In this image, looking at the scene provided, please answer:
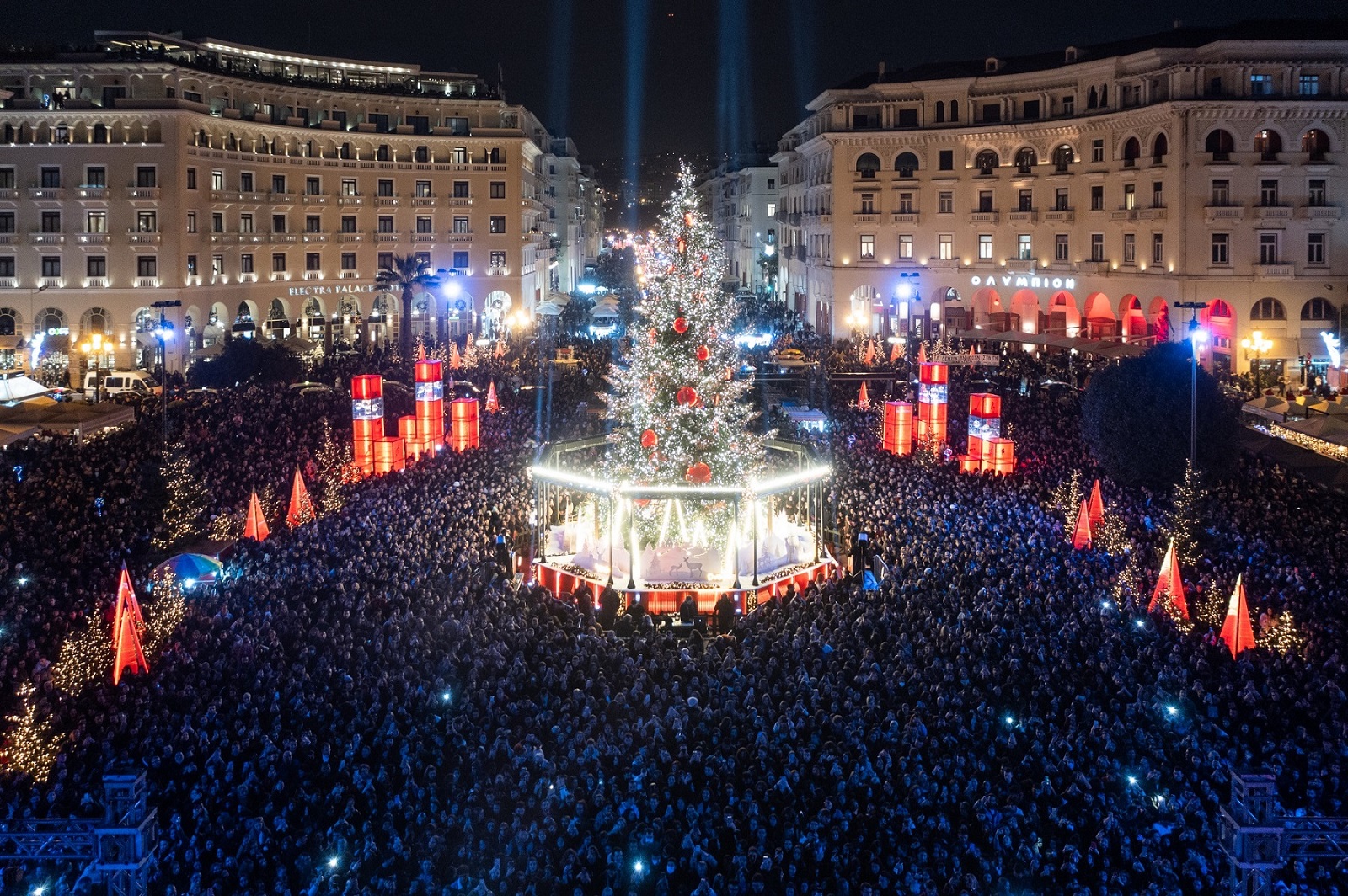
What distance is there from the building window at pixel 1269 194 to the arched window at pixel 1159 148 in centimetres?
394

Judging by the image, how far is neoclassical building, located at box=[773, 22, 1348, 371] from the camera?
158ft

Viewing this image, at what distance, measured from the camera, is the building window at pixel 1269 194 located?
159 ft

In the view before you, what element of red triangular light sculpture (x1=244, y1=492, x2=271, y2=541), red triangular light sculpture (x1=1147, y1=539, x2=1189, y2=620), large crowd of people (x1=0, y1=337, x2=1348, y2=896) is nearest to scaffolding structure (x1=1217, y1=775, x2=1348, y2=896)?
large crowd of people (x1=0, y1=337, x2=1348, y2=896)

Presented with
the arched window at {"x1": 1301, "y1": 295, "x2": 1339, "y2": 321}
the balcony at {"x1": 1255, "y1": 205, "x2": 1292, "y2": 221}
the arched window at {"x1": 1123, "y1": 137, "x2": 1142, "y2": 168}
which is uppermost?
the arched window at {"x1": 1123, "y1": 137, "x2": 1142, "y2": 168}

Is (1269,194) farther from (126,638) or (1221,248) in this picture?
(126,638)

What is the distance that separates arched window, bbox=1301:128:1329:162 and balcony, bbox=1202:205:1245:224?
3288 mm

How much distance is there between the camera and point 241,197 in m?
59.1

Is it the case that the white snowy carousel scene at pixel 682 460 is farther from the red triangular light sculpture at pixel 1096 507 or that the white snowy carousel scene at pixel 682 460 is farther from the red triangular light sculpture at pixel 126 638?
the red triangular light sculpture at pixel 126 638

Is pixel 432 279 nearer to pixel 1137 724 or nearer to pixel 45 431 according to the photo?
pixel 45 431

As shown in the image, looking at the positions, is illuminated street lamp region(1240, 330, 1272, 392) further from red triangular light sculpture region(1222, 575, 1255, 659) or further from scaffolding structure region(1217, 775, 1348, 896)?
scaffolding structure region(1217, 775, 1348, 896)

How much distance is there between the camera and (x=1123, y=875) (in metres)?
12.9

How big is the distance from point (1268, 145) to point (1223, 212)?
3137 millimetres

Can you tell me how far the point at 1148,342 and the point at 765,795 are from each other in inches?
1478

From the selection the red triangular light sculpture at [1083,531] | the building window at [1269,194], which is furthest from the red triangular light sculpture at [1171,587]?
the building window at [1269,194]
